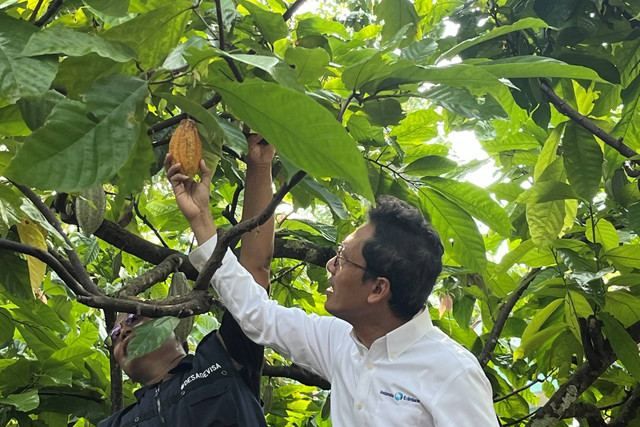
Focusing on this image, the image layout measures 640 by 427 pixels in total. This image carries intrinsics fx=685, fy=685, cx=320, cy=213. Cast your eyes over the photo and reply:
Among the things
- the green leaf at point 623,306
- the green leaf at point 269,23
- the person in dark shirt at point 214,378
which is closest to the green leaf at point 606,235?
the green leaf at point 623,306

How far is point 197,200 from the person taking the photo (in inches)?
47.1

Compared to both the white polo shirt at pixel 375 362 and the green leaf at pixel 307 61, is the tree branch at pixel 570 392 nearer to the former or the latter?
the white polo shirt at pixel 375 362

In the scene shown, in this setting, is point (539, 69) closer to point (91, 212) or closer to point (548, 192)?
point (548, 192)

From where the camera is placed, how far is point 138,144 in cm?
87

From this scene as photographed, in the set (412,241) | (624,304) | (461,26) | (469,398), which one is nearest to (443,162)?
(412,241)

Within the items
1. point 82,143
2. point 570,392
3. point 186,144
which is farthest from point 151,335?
point 570,392

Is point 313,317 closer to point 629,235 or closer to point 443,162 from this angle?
point 443,162

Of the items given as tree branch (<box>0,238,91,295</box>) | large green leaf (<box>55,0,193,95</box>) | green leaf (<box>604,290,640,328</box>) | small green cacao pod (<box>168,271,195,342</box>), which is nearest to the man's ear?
small green cacao pod (<box>168,271,195,342</box>)

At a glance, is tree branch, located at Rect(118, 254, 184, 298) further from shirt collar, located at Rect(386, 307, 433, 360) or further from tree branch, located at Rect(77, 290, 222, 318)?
shirt collar, located at Rect(386, 307, 433, 360)

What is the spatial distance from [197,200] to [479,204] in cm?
56

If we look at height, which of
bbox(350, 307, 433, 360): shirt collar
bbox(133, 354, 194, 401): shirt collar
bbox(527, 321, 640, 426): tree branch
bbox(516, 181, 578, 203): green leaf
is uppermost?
bbox(516, 181, 578, 203): green leaf

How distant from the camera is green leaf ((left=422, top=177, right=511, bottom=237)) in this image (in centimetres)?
136

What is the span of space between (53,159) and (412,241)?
100 cm

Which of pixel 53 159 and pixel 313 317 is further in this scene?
pixel 313 317
